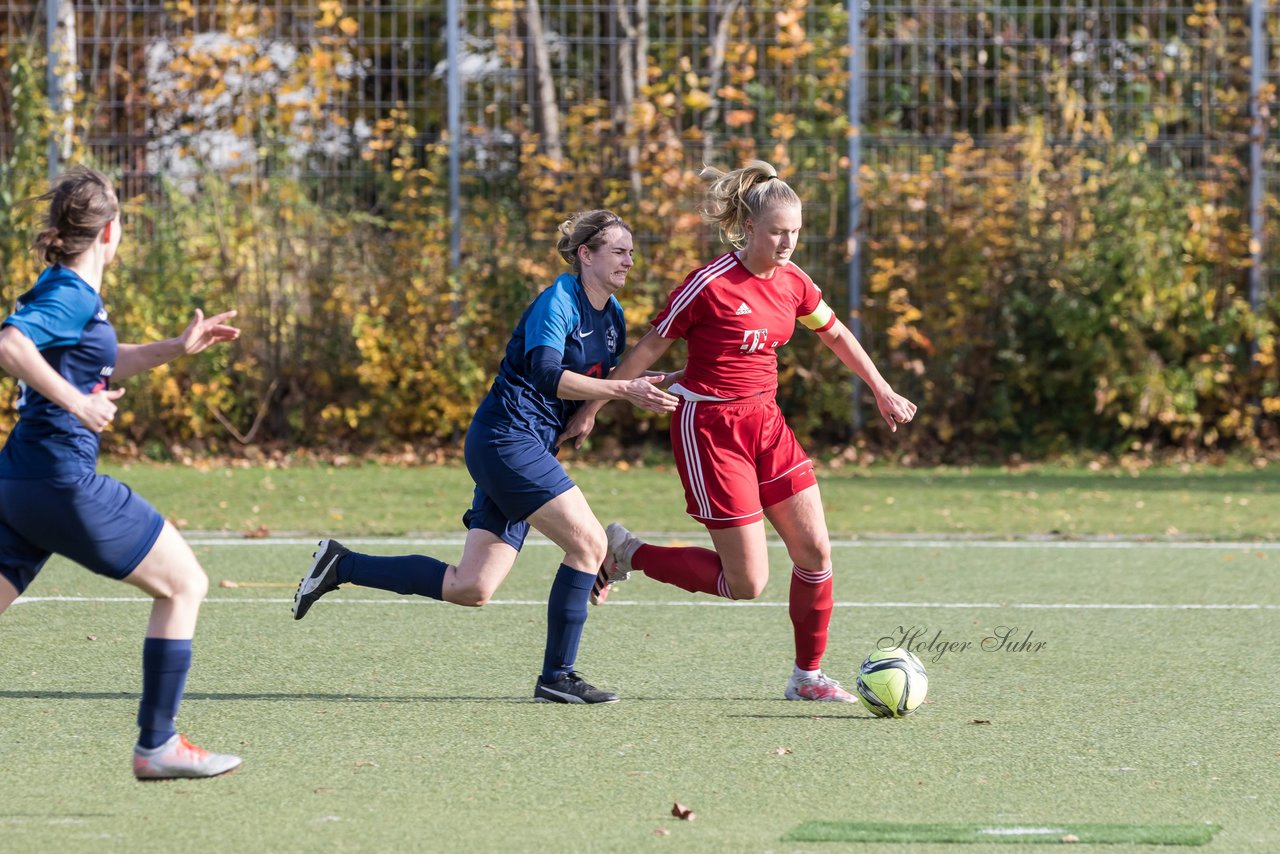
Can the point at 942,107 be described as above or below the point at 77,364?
above

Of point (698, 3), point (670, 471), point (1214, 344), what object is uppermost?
point (698, 3)

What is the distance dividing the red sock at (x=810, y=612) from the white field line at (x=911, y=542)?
12.9 ft

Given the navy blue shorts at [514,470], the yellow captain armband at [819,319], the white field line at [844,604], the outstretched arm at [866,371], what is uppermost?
the yellow captain armband at [819,319]

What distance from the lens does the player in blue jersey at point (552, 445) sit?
5.84 m

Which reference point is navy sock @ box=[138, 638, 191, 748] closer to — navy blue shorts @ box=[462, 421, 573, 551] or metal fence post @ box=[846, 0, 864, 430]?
navy blue shorts @ box=[462, 421, 573, 551]

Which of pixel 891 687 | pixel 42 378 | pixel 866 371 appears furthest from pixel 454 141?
pixel 42 378

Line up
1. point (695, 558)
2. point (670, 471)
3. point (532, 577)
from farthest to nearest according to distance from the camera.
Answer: point (670, 471) → point (532, 577) → point (695, 558)

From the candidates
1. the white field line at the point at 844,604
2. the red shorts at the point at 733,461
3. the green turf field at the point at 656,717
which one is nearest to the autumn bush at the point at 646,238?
the green turf field at the point at 656,717

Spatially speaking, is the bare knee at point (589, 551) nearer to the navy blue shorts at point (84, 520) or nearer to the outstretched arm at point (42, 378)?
the navy blue shorts at point (84, 520)

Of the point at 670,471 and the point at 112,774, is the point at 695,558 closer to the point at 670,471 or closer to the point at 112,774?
the point at 112,774

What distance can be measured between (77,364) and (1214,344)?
1207 centimetres

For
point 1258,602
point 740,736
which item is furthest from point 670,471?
point 740,736

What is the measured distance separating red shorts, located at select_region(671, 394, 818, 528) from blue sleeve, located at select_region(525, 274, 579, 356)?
48 cm

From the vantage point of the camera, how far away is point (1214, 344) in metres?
14.7
